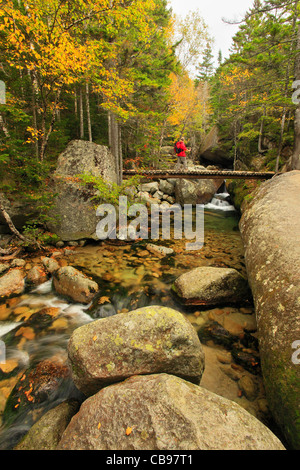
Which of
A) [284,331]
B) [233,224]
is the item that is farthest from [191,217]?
[284,331]

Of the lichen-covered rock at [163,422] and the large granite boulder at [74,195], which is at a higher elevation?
the large granite boulder at [74,195]

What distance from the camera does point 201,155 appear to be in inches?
1091

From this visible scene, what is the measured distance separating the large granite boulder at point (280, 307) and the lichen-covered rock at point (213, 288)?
0.67m

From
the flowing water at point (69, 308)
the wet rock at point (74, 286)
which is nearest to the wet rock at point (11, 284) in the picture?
the flowing water at point (69, 308)

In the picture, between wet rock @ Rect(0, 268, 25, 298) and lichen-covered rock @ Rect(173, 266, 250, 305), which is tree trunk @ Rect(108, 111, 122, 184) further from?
lichen-covered rock @ Rect(173, 266, 250, 305)

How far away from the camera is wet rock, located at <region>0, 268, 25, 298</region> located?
490 centimetres

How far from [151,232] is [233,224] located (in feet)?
17.9

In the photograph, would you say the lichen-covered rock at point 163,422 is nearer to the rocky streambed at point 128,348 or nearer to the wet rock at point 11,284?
the rocky streambed at point 128,348

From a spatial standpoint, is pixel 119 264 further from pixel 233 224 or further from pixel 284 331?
pixel 233 224

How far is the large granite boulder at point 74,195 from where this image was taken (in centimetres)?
741

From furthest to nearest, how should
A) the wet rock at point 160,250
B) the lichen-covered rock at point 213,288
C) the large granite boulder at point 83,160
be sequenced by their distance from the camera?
the large granite boulder at point 83,160 < the wet rock at point 160,250 < the lichen-covered rock at point 213,288

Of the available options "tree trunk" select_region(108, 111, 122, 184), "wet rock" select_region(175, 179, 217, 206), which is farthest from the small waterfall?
"tree trunk" select_region(108, 111, 122, 184)

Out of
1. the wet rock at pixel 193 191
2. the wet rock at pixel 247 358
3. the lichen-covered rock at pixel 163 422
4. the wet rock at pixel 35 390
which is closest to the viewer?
the lichen-covered rock at pixel 163 422

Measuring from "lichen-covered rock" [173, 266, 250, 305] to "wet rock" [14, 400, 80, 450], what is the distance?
303 cm
